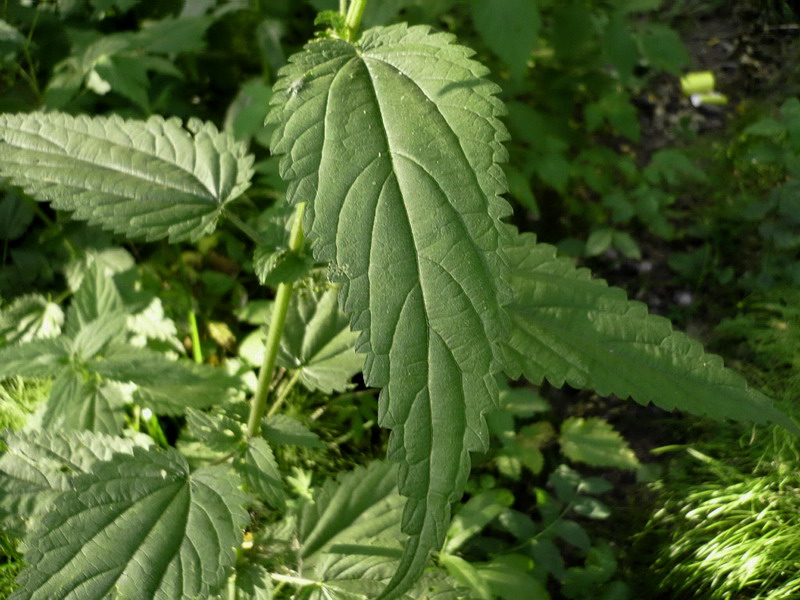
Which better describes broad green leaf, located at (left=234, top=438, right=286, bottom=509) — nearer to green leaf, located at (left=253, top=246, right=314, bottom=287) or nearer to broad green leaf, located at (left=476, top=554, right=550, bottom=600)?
green leaf, located at (left=253, top=246, right=314, bottom=287)

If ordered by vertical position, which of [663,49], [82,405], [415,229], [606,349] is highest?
[663,49]

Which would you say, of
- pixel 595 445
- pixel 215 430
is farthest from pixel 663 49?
pixel 215 430

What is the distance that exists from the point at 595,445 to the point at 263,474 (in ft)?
4.02

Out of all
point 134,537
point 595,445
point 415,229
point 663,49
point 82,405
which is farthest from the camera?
point 663,49

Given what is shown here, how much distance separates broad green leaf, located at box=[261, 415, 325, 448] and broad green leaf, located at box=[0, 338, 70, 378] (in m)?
0.68

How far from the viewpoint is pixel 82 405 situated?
177cm

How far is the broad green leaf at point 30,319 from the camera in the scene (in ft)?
7.24

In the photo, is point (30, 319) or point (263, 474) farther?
point (30, 319)

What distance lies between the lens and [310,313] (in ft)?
5.49

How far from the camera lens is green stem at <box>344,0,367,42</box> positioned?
1.14 m

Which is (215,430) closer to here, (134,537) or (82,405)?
(134,537)

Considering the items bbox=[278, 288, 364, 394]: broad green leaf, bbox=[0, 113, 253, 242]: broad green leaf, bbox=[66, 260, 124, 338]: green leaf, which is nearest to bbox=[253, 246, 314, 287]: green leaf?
bbox=[0, 113, 253, 242]: broad green leaf

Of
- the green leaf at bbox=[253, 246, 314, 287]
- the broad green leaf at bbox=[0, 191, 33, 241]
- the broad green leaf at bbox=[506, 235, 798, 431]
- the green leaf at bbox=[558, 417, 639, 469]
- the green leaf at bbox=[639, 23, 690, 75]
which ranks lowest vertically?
the green leaf at bbox=[558, 417, 639, 469]

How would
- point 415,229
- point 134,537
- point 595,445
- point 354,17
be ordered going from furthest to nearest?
1. point 595,445
2. point 134,537
3. point 354,17
4. point 415,229
